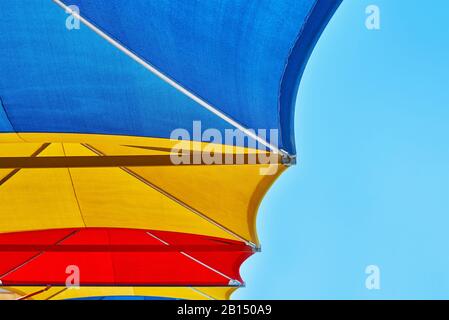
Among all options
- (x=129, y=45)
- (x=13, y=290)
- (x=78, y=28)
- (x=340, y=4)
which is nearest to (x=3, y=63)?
(x=78, y=28)

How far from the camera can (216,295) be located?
906cm

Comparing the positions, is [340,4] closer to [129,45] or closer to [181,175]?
[129,45]

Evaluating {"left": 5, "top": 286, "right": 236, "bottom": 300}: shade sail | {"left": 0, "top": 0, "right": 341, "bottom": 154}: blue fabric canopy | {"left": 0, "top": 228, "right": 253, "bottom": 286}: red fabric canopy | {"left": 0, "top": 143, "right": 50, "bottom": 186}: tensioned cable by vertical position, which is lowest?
{"left": 5, "top": 286, "right": 236, "bottom": 300}: shade sail

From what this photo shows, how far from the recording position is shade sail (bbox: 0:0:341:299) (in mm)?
4555

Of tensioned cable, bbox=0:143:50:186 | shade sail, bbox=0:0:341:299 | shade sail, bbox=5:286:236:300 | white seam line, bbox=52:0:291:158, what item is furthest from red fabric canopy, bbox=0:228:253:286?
white seam line, bbox=52:0:291:158

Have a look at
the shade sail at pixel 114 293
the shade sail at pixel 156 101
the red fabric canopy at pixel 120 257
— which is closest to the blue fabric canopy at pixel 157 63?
the shade sail at pixel 156 101

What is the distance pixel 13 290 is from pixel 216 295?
2990mm

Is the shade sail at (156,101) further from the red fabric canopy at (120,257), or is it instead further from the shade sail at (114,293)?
the shade sail at (114,293)

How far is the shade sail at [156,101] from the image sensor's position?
4555 millimetres

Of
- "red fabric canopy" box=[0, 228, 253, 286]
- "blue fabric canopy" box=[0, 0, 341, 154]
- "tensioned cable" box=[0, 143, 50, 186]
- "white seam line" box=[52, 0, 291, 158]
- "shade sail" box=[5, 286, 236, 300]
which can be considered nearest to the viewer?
"blue fabric canopy" box=[0, 0, 341, 154]

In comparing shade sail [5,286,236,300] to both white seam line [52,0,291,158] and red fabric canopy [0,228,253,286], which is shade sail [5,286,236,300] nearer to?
red fabric canopy [0,228,253,286]

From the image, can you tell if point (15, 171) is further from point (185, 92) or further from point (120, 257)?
point (185, 92)

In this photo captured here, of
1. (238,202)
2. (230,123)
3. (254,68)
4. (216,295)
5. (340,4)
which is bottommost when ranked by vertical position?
(216,295)

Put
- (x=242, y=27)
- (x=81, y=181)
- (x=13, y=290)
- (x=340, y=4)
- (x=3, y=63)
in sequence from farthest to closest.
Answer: (x=13, y=290)
(x=81, y=181)
(x=3, y=63)
(x=242, y=27)
(x=340, y=4)
